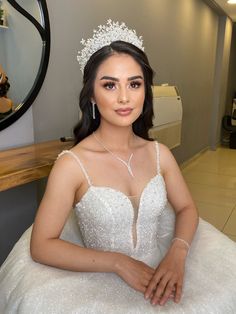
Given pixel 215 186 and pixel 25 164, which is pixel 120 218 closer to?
pixel 25 164

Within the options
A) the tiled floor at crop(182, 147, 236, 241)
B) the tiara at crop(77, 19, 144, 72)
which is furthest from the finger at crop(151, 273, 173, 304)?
the tiled floor at crop(182, 147, 236, 241)

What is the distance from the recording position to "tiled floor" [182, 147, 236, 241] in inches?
120

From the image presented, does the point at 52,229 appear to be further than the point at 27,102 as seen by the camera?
No

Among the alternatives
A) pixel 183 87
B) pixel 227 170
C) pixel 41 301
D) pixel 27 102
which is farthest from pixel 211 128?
pixel 41 301

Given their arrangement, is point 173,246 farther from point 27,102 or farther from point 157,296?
point 27,102

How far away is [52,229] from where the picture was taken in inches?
40.6

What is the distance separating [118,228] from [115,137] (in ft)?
1.19

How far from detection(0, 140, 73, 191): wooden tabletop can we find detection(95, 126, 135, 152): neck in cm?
35

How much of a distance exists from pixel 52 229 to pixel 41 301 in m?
0.23

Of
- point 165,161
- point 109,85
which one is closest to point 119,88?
point 109,85

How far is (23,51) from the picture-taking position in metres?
1.77

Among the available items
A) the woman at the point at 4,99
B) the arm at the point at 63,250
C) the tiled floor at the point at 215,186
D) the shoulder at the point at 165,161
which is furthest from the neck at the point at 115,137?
the tiled floor at the point at 215,186

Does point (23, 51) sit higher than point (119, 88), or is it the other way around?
point (23, 51)

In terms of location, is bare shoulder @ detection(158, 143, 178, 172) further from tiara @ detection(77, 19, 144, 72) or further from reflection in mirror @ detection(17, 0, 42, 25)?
reflection in mirror @ detection(17, 0, 42, 25)
